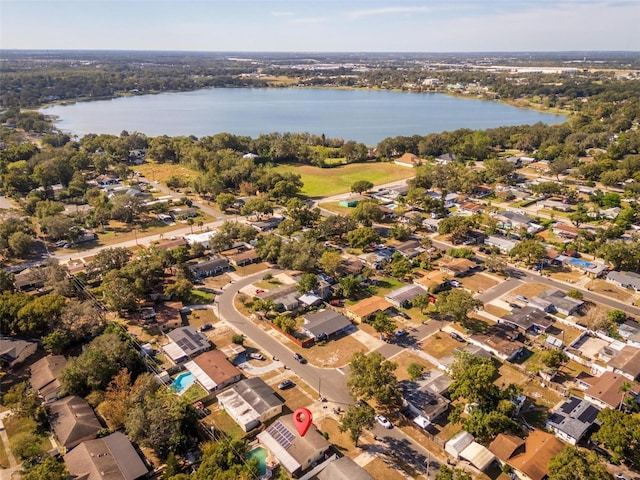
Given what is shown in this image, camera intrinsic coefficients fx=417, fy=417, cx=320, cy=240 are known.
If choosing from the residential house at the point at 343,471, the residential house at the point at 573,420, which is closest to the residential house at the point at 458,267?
the residential house at the point at 573,420

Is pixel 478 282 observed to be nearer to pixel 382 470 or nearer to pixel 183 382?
pixel 382 470

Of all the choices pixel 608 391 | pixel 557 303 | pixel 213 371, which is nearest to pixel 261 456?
pixel 213 371

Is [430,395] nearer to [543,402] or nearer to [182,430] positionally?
[543,402]

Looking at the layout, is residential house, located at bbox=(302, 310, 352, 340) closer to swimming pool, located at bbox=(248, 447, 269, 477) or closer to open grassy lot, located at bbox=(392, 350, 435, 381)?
open grassy lot, located at bbox=(392, 350, 435, 381)

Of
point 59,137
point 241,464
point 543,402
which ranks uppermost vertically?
point 59,137

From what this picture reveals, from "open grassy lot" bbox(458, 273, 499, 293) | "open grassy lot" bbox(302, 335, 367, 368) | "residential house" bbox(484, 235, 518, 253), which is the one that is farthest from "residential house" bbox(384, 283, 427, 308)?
"residential house" bbox(484, 235, 518, 253)

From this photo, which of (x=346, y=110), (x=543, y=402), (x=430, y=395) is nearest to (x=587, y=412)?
(x=543, y=402)
